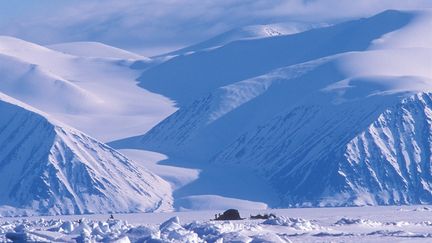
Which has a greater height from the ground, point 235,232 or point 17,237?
point 17,237

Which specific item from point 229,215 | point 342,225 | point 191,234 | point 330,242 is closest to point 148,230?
point 191,234

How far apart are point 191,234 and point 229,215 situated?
31594 millimetres

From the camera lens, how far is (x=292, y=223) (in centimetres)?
9369

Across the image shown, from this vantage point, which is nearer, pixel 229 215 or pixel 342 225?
pixel 342 225

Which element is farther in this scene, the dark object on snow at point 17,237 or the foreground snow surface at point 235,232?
the foreground snow surface at point 235,232

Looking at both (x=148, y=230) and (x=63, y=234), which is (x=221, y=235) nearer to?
(x=148, y=230)

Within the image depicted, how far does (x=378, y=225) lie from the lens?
98.3 metres

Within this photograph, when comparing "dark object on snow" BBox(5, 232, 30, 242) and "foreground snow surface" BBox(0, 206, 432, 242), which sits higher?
"dark object on snow" BBox(5, 232, 30, 242)

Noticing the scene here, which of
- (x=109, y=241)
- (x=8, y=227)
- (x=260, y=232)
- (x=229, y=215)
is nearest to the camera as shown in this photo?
(x=109, y=241)

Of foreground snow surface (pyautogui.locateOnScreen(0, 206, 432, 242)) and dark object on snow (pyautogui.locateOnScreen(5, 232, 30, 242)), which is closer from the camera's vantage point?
dark object on snow (pyautogui.locateOnScreen(5, 232, 30, 242))

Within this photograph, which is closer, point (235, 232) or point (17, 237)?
point (17, 237)

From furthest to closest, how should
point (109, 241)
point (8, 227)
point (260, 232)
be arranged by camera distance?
1. point (8, 227)
2. point (260, 232)
3. point (109, 241)

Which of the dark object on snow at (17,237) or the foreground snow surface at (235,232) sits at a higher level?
the dark object on snow at (17,237)

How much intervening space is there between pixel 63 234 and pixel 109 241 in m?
8.66
